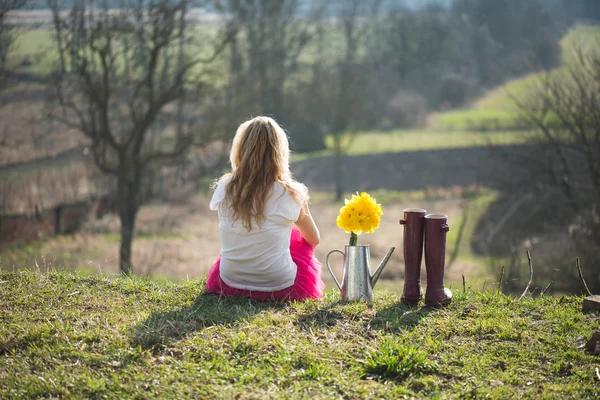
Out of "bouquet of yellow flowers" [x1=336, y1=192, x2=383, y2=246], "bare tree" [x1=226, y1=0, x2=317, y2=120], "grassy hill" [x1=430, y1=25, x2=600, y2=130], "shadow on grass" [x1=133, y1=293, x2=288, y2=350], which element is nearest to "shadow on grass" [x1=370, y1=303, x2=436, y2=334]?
"bouquet of yellow flowers" [x1=336, y1=192, x2=383, y2=246]

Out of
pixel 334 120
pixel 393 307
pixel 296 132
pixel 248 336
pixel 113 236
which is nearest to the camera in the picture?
pixel 248 336

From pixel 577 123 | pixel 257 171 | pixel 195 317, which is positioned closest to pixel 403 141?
pixel 577 123

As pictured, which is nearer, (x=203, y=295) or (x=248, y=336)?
(x=248, y=336)

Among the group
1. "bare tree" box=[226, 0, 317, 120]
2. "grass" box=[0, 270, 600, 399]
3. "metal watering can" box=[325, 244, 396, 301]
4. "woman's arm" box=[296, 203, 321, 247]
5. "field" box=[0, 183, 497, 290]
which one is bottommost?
"field" box=[0, 183, 497, 290]

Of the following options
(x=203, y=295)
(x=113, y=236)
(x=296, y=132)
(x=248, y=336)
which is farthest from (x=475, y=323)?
(x=296, y=132)

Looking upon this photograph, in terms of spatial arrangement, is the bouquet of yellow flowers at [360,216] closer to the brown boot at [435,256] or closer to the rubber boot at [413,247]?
the rubber boot at [413,247]

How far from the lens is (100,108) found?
1669cm

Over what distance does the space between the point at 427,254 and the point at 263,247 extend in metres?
1.15

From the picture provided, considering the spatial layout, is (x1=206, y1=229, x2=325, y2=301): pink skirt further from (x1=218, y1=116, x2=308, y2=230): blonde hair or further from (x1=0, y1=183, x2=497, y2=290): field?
(x1=0, y1=183, x2=497, y2=290): field

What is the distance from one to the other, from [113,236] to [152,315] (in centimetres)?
1770

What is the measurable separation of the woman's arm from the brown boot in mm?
802

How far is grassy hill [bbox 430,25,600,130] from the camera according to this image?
54.5ft

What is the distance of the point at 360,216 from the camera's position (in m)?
4.67

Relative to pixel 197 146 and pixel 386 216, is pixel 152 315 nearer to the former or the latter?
pixel 197 146
